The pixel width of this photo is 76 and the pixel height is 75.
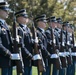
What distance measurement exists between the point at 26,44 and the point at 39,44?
0.42 m

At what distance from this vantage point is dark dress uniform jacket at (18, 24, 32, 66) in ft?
22.8

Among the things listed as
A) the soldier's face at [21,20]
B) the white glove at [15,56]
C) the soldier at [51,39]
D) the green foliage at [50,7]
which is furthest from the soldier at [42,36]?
the green foliage at [50,7]

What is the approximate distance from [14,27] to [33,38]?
0.92 metres

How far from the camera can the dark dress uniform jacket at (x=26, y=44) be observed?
6963 millimetres

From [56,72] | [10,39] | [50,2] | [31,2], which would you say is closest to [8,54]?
[10,39]

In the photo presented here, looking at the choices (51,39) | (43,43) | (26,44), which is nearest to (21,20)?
(26,44)

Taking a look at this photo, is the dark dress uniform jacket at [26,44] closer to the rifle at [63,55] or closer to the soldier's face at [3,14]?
the soldier's face at [3,14]

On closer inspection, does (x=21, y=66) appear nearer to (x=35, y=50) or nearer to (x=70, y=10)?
(x=35, y=50)

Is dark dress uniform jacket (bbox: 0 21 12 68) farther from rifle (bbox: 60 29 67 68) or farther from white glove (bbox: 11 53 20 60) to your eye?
rifle (bbox: 60 29 67 68)

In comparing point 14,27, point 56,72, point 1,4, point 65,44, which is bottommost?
point 56,72

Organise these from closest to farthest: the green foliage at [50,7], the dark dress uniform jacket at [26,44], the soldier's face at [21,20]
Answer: the dark dress uniform jacket at [26,44]
the soldier's face at [21,20]
the green foliage at [50,7]

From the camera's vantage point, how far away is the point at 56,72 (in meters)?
9.02

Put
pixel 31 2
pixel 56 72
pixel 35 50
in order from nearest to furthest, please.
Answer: pixel 35 50, pixel 56 72, pixel 31 2

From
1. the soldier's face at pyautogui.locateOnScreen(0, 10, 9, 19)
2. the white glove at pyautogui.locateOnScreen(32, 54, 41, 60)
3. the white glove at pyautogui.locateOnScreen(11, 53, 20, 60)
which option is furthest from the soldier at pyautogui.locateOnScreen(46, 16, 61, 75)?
the soldier's face at pyautogui.locateOnScreen(0, 10, 9, 19)
